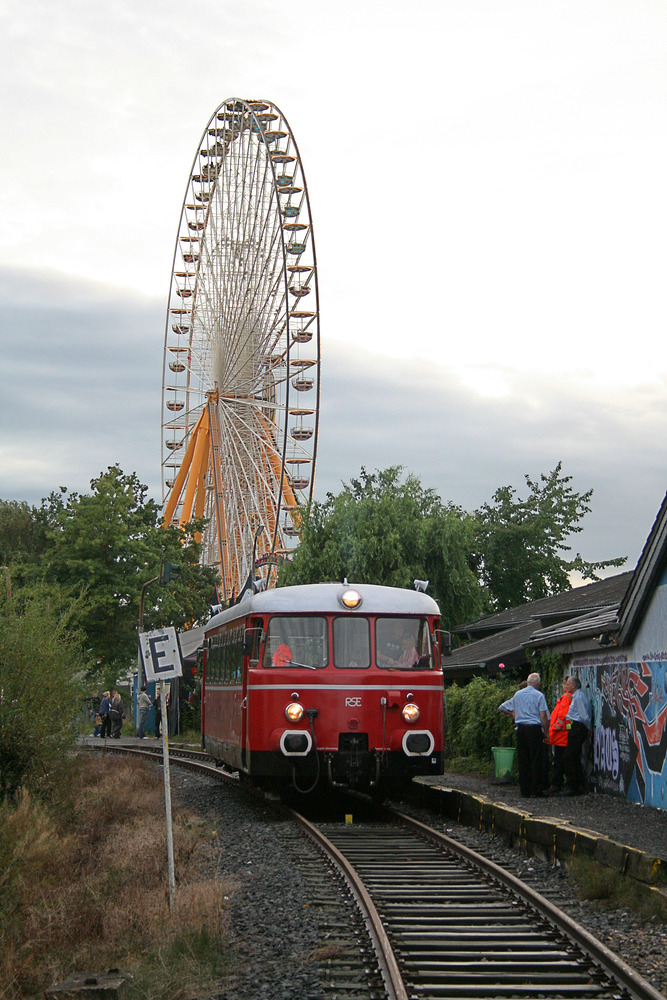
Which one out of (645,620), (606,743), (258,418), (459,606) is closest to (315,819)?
(606,743)

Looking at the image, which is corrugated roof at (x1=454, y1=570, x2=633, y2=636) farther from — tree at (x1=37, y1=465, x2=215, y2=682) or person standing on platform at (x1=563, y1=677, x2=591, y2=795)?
tree at (x1=37, y1=465, x2=215, y2=682)

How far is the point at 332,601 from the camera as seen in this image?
14.7 metres

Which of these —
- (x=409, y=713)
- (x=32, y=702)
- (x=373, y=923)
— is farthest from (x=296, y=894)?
(x=32, y=702)

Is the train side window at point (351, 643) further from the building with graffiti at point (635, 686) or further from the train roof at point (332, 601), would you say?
the building with graffiti at point (635, 686)

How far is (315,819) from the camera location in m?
15.3

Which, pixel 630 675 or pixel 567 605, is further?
pixel 567 605

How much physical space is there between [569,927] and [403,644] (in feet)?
22.8

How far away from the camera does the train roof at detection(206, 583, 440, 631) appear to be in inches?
575

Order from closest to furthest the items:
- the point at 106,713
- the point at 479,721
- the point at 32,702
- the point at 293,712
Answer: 1. the point at 293,712
2. the point at 32,702
3. the point at 479,721
4. the point at 106,713

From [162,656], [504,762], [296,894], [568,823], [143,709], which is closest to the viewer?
[296,894]

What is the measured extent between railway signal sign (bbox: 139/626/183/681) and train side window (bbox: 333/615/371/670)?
A: 4.40 meters

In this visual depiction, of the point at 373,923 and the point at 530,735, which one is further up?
the point at 530,735

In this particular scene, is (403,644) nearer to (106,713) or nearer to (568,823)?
(568,823)

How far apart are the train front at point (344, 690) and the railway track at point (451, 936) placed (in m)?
2.18
